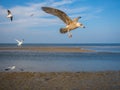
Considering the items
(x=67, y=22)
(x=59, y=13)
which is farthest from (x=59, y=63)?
(x=59, y=13)

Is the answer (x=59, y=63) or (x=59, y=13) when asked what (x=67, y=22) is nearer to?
(x=59, y=13)

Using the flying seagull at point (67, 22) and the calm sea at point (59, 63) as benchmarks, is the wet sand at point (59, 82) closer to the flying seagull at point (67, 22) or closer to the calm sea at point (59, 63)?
the calm sea at point (59, 63)

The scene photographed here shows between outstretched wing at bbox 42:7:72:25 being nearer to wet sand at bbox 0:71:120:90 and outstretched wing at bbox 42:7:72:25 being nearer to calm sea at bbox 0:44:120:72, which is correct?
wet sand at bbox 0:71:120:90

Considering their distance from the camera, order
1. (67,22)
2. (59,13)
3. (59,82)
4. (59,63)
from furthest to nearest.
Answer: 1. (59,63)
2. (59,82)
3. (67,22)
4. (59,13)

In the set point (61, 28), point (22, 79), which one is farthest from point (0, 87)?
point (61, 28)

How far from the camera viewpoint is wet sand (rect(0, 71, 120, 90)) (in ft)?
48.6

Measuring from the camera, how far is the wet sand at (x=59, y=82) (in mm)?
14820

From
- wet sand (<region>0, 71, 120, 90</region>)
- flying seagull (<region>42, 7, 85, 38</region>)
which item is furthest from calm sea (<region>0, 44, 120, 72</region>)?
flying seagull (<region>42, 7, 85, 38</region>)

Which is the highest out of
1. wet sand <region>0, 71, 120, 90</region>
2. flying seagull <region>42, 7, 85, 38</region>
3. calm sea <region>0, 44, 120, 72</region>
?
flying seagull <region>42, 7, 85, 38</region>

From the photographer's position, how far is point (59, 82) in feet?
54.1

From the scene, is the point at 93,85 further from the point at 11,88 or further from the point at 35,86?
the point at 11,88

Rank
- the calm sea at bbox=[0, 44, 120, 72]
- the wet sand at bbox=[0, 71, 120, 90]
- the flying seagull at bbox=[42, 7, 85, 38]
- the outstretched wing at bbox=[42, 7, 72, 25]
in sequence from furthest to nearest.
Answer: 1. the calm sea at bbox=[0, 44, 120, 72]
2. the wet sand at bbox=[0, 71, 120, 90]
3. the flying seagull at bbox=[42, 7, 85, 38]
4. the outstretched wing at bbox=[42, 7, 72, 25]

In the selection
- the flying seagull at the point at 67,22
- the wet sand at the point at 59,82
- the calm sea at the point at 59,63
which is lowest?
the calm sea at the point at 59,63

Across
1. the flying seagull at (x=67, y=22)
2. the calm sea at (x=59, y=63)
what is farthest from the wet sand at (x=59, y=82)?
the flying seagull at (x=67, y=22)
